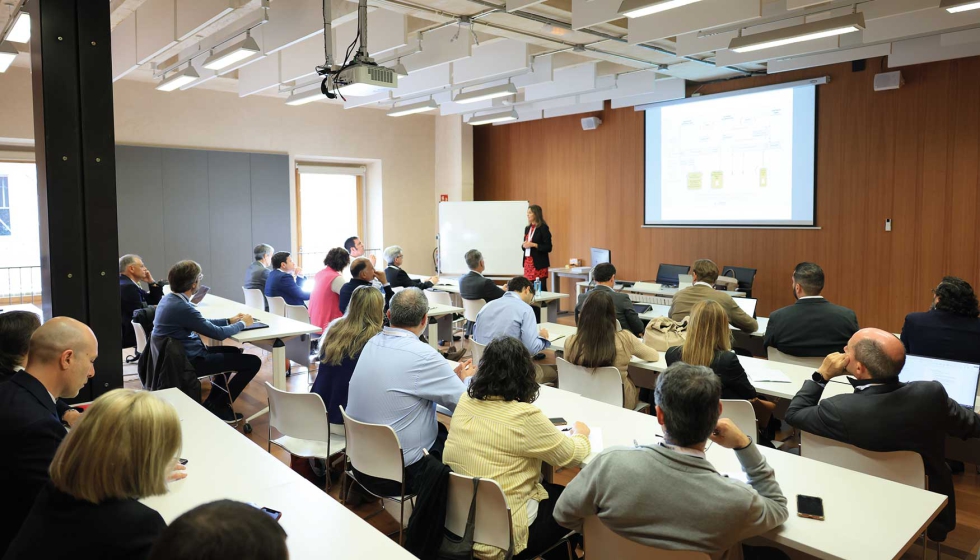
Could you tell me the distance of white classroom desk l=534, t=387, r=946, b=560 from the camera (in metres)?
1.92

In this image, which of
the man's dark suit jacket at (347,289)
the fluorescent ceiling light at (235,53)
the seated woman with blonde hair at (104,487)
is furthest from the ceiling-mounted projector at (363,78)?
the seated woman with blonde hair at (104,487)

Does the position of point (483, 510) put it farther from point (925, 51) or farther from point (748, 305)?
point (925, 51)

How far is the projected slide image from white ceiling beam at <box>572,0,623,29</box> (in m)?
3.84

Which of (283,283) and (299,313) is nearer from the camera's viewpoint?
(299,313)

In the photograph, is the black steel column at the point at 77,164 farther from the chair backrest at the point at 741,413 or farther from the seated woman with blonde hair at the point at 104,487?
the chair backrest at the point at 741,413

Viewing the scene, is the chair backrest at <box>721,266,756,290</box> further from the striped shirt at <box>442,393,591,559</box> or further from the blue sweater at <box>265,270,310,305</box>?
the striped shirt at <box>442,393,591,559</box>

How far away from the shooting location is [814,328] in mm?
4191

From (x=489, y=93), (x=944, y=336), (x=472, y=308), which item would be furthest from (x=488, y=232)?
(x=944, y=336)

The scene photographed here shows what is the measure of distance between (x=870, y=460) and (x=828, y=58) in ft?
18.3

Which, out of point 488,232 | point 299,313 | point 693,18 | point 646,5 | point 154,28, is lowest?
point 299,313

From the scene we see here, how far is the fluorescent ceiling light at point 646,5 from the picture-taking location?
411cm

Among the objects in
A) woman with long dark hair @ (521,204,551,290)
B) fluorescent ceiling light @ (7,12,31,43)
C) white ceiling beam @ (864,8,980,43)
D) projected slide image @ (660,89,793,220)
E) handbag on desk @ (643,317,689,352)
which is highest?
white ceiling beam @ (864,8,980,43)

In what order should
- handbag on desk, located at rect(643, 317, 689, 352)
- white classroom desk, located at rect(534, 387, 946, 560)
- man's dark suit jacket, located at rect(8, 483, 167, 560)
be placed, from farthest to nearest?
handbag on desk, located at rect(643, 317, 689, 352) < white classroom desk, located at rect(534, 387, 946, 560) < man's dark suit jacket, located at rect(8, 483, 167, 560)

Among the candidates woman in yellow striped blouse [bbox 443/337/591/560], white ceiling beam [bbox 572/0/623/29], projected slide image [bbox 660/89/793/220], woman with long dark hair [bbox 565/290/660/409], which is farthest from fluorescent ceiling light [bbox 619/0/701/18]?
projected slide image [bbox 660/89/793/220]
